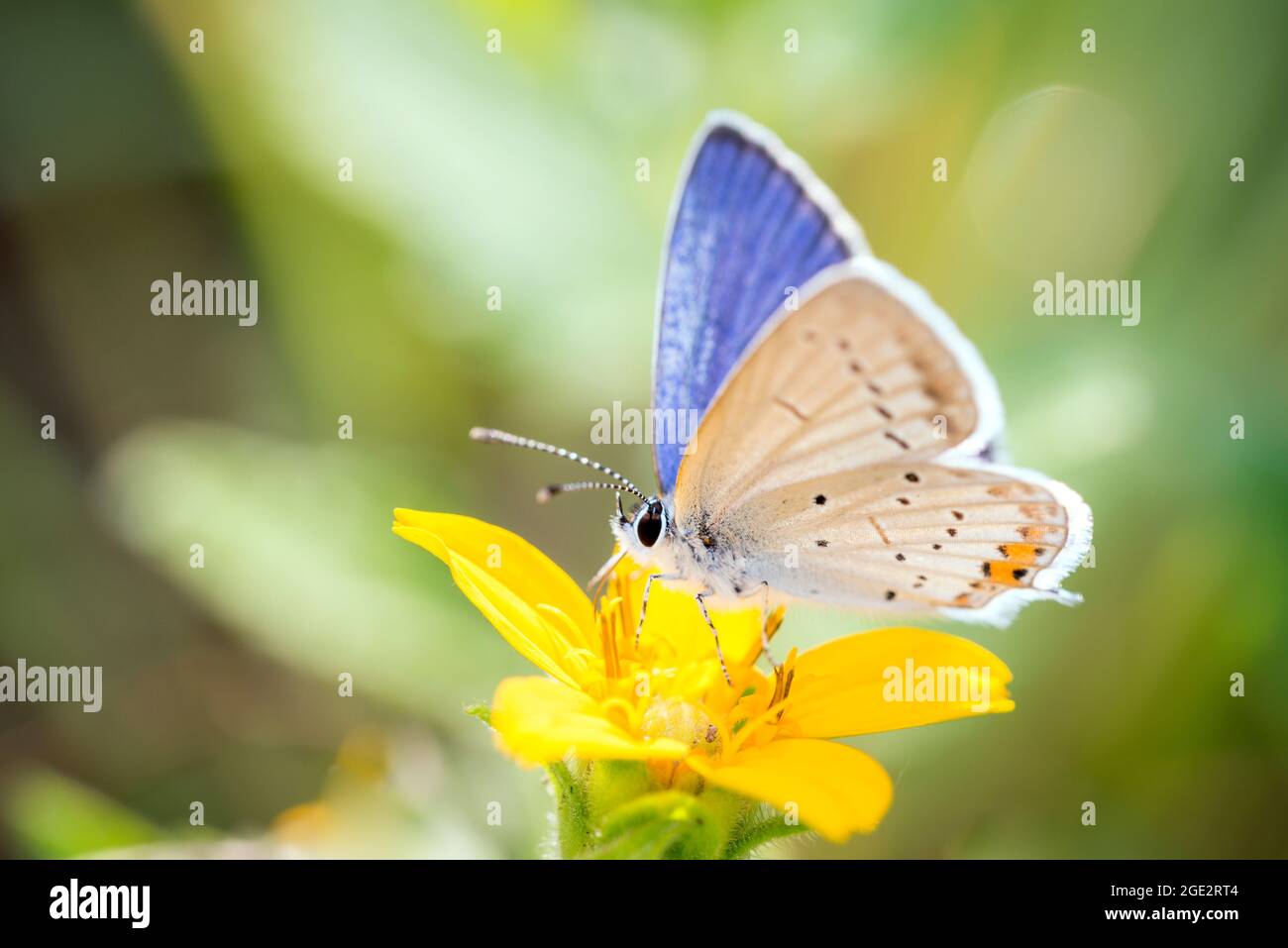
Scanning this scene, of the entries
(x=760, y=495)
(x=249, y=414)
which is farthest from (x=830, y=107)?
(x=249, y=414)

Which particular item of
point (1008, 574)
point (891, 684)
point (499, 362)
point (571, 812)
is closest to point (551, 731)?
point (571, 812)

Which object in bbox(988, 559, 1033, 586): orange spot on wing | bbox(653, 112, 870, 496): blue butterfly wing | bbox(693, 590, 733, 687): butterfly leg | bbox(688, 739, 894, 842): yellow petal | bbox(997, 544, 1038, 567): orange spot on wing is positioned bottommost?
bbox(688, 739, 894, 842): yellow petal

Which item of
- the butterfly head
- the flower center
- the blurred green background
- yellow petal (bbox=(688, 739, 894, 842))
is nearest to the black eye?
the butterfly head

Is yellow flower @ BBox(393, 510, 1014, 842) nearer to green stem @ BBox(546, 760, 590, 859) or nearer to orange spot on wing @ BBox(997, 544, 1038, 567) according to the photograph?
green stem @ BBox(546, 760, 590, 859)

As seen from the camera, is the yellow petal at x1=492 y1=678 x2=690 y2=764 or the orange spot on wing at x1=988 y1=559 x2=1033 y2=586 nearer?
the yellow petal at x1=492 y1=678 x2=690 y2=764

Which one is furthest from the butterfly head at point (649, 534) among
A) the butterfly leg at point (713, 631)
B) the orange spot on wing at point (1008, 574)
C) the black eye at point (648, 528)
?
the orange spot on wing at point (1008, 574)

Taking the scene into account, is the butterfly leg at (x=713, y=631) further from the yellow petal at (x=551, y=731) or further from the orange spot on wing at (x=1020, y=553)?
the orange spot on wing at (x=1020, y=553)

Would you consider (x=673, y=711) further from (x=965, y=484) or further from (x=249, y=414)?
(x=249, y=414)
